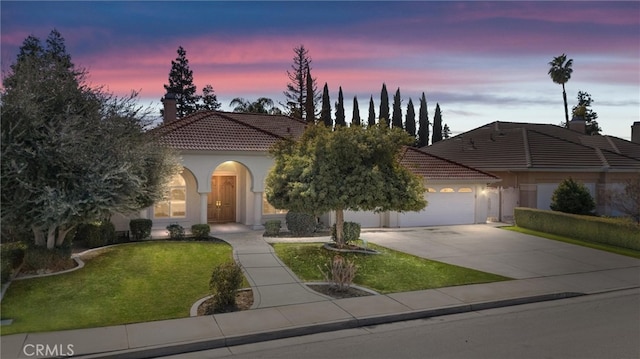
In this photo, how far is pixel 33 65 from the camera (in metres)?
12.7

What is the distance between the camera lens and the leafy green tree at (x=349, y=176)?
1476cm

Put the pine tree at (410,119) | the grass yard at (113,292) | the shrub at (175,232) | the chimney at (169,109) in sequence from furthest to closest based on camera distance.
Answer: the pine tree at (410,119)
the chimney at (169,109)
the shrub at (175,232)
the grass yard at (113,292)

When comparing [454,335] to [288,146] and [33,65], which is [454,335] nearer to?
[288,146]

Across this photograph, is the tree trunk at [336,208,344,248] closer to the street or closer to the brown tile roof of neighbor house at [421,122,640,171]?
the street

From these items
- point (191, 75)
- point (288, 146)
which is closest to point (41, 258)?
point (288, 146)

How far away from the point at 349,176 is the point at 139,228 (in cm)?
893

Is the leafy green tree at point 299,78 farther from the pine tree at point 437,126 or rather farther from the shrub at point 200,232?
the shrub at point 200,232

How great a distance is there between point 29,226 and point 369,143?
33.5 ft

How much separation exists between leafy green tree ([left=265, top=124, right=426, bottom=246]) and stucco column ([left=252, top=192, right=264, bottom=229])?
5277mm

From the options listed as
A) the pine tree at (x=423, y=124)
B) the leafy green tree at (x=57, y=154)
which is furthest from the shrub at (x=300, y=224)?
the pine tree at (x=423, y=124)

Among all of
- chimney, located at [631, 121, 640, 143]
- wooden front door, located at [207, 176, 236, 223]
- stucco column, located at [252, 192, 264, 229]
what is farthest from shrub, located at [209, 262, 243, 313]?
chimney, located at [631, 121, 640, 143]

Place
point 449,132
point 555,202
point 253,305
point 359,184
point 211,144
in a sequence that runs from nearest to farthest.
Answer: point 253,305, point 359,184, point 211,144, point 555,202, point 449,132

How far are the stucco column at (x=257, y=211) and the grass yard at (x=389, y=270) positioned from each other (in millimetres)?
4424

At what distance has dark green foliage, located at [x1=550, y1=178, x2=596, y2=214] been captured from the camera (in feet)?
76.8
